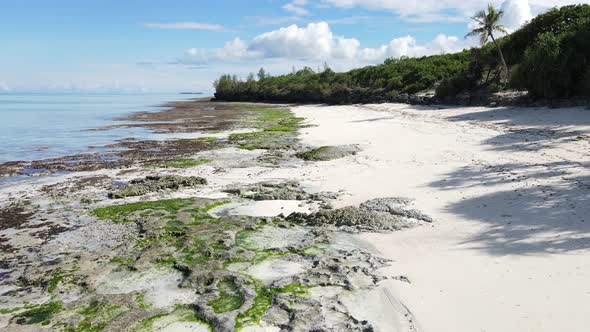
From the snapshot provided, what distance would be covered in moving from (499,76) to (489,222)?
27.4 meters

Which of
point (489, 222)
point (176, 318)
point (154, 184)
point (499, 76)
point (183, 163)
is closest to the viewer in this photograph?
point (176, 318)

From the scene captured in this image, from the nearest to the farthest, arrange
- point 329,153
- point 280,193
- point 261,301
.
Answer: point 261,301, point 280,193, point 329,153

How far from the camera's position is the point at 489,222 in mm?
7781

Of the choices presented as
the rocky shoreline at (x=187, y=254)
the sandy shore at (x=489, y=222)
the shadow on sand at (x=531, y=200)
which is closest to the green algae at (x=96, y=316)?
the rocky shoreline at (x=187, y=254)

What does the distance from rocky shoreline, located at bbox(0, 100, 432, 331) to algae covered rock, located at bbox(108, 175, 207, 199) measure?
0.03m

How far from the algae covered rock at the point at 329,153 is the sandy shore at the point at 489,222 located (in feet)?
1.91

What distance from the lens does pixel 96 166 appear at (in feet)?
52.3

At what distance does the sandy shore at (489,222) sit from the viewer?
16.7 feet

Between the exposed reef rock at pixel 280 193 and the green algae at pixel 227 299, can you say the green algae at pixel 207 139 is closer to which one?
the exposed reef rock at pixel 280 193

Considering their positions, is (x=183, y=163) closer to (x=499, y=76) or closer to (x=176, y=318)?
(x=176, y=318)

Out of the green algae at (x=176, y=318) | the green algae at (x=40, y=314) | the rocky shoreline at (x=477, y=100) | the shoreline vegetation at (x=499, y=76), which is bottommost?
the green algae at (x=40, y=314)

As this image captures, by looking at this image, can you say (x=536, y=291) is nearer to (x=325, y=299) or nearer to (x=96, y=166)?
(x=325, y=299)

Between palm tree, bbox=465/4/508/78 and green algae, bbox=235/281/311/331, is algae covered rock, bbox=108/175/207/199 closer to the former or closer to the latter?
green algae, bbox=235/281/311/331

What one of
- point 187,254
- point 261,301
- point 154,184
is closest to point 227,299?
point 261,301
